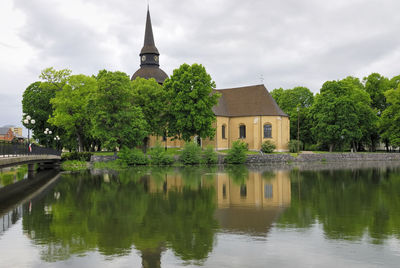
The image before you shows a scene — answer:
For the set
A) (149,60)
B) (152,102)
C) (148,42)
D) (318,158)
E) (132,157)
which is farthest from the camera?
(148,42)

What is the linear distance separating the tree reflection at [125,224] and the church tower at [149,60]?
46.6 metres

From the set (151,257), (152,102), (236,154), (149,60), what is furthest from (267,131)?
(151,257)

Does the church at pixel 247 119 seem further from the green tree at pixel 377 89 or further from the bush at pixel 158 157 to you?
the green tree at pixel 377 89

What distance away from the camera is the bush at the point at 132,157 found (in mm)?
42594

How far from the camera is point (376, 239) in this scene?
9047mm

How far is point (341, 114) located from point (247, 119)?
15.2 metres

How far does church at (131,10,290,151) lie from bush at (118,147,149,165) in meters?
12.0

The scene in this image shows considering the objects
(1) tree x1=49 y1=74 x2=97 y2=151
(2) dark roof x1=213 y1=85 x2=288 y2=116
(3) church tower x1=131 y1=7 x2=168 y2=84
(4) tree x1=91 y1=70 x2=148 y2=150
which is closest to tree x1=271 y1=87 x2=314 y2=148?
(2) dark roof x1=213 y1=85 x2=288 y2=116

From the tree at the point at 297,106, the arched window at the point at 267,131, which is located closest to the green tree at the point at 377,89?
Result: the tree at the point at 297,106

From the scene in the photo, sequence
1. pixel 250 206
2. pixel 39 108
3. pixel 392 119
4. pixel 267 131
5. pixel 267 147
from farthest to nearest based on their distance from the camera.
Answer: pixel 392 119, pixel 267 131, pixel 39 108, pixel 267 147, pixel 250 206

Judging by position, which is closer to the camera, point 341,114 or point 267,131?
point 267,131

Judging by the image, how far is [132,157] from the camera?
141 feet

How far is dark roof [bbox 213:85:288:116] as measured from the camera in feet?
190

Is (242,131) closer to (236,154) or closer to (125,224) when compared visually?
A: (236,154)
